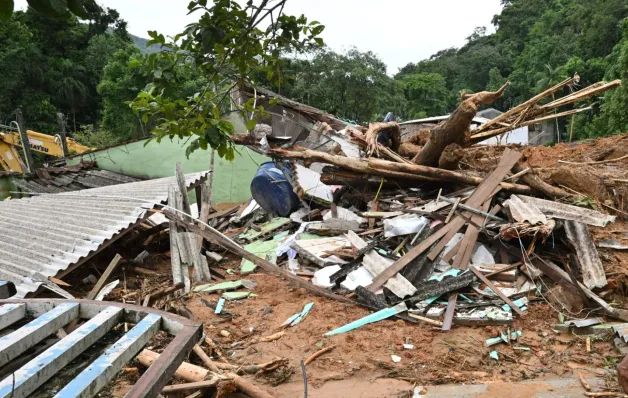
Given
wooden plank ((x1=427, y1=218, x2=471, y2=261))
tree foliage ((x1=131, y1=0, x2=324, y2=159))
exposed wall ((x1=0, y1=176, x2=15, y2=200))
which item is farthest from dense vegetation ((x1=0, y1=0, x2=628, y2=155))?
exposed wall ((x1=0, y1=176, x2=15, y2=200))

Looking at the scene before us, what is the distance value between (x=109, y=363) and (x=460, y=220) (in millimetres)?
5251

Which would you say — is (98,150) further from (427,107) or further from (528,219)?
(427,107)

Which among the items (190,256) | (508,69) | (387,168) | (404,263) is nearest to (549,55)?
(508,69)

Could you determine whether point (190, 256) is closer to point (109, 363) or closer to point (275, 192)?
point (275, 192)

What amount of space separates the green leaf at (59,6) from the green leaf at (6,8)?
0.14 m

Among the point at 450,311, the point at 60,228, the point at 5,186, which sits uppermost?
the point at 60,228

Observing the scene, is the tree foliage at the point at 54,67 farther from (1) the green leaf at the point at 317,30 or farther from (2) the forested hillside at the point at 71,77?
(1) the green leaf at the point at 317,30

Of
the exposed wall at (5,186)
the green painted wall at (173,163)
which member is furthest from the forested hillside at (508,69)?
the exposed wall at (5,186)

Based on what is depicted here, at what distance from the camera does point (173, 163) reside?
15156mm

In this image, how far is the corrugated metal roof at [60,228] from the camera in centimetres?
518

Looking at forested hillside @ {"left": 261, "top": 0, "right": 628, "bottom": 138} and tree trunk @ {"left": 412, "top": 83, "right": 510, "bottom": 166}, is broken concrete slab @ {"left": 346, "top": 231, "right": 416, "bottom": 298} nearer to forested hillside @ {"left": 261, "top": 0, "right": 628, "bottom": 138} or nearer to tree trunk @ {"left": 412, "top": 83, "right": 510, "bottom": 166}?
tree trunk @ {"left": 412, "top": 83, "right": 510, "bottom": 166}

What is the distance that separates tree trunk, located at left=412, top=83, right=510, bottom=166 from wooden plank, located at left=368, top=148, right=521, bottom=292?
0.79 m

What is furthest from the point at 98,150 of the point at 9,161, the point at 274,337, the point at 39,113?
the point at 39,113

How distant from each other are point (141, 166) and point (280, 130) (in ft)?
18.0
